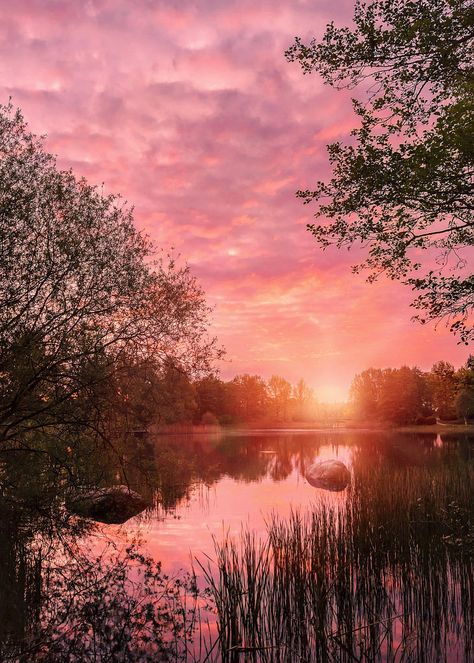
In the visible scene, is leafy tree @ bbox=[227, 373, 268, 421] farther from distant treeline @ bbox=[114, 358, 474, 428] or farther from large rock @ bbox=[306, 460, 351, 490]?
large rock @ bbox=[306, 460, 351, 490]

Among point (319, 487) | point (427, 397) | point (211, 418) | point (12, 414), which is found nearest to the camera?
point (12, 414)

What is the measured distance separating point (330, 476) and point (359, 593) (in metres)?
17.6

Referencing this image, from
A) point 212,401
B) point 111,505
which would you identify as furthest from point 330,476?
point 212,401

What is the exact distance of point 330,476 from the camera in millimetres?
26188

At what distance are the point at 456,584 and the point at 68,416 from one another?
34.3ft

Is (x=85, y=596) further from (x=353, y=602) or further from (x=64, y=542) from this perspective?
(x=353, y=602)

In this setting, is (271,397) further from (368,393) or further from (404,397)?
(404,397)

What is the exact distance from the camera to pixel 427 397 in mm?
100938

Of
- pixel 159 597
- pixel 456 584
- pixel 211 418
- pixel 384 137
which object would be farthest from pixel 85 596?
pixel 211 418

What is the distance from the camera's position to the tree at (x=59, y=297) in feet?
43.8

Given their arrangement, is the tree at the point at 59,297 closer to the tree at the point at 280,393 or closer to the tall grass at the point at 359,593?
the tall grass at the point at 359,593

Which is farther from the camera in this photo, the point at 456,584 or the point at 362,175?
the point at 362,175

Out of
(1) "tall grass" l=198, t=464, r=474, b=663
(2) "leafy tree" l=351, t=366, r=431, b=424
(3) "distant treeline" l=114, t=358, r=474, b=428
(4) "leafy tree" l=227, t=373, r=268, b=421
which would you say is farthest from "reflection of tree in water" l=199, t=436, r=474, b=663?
(4) "leafy tree" l=227, t=373, r=268, b=421

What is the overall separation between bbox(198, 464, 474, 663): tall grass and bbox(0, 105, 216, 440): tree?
21.5 ft
